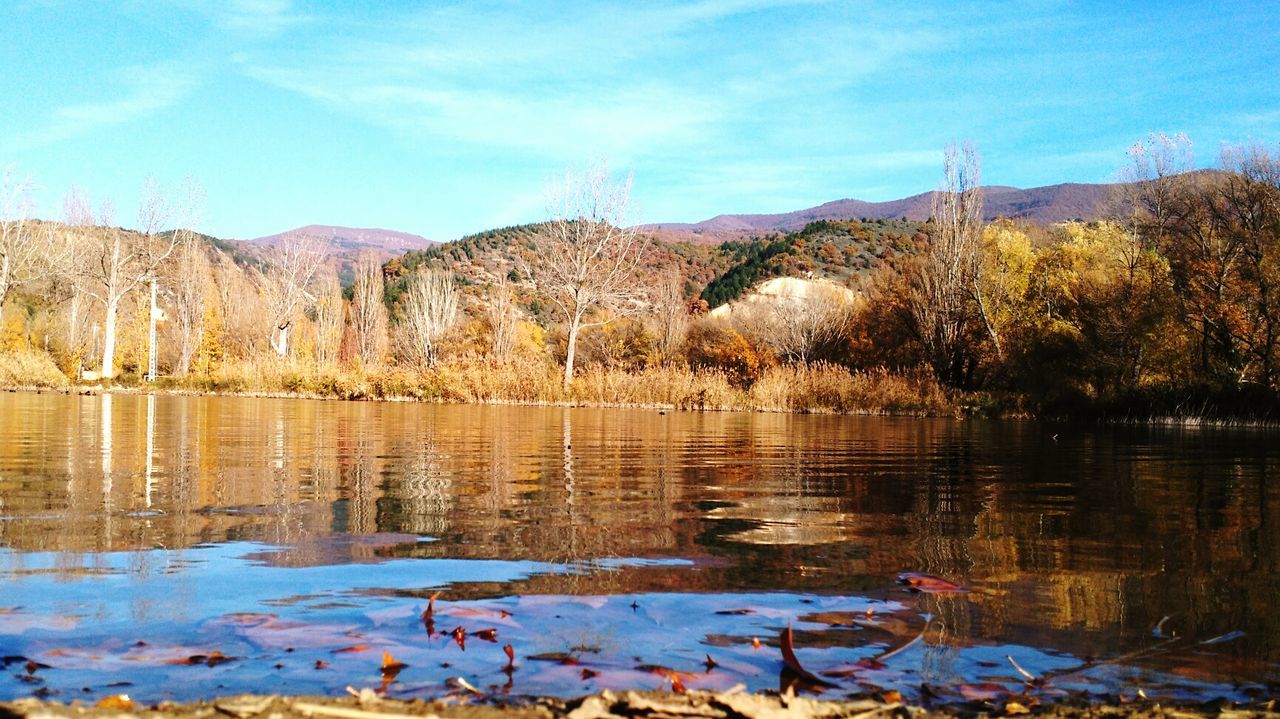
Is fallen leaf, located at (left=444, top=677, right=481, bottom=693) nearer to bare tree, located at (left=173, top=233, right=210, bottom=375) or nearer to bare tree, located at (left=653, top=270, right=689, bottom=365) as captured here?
bare tree, located at (left=653, top=270, right=689, bottom=365)

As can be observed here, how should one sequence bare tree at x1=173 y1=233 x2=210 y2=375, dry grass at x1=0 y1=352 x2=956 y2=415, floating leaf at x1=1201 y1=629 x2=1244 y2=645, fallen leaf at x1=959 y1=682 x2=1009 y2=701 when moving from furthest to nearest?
bare tree at x1=173 y1=233 x2=210 y2=375 < dry grass at x1=0 y1=352 x2=956 y2=415 < floating leaf at x1=1201 y1=629 x2=1244 y2=645 < fallen leaf at x1=959 y1=682 x2=1009 y2=701

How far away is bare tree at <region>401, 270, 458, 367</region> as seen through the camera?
58156mm

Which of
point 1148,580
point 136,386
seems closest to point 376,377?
point 136,386

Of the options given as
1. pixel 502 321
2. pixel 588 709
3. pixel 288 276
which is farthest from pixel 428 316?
pixel 588 709

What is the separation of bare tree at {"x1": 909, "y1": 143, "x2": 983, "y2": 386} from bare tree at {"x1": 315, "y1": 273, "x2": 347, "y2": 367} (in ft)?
124

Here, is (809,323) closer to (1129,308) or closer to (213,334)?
(1129,308)

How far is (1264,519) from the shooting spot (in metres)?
6.23

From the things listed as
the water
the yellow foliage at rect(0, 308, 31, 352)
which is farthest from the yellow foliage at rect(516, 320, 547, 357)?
the water

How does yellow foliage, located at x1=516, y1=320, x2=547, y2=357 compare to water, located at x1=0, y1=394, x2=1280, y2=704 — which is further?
yellow foliage, located at x1=516, y1=320, x2=547, y2=357

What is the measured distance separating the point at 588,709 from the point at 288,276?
62.3 meters

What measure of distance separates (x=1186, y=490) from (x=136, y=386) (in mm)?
40360

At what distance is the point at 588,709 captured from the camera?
2.03m

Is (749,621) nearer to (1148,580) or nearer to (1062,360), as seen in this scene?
(1148,580)

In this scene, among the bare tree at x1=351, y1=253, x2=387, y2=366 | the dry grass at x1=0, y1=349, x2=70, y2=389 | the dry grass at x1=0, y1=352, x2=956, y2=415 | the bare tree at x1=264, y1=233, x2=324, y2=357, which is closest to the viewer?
the dry grass at x1=0, y1=352, x2=956, y2=415
